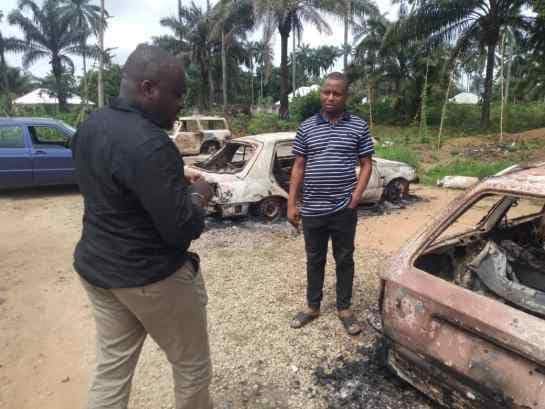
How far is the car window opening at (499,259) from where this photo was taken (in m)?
2.21

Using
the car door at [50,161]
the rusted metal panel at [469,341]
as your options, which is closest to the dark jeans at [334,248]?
the rusted metal panel at [469,341]

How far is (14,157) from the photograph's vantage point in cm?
770

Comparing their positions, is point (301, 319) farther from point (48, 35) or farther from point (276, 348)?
point (48, 35)

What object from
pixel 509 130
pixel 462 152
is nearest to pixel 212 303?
pixel 462 152

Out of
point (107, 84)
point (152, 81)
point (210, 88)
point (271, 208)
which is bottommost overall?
point (271, 208)

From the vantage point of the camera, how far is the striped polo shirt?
2.84 metres

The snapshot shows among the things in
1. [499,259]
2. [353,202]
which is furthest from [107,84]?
[499,259]

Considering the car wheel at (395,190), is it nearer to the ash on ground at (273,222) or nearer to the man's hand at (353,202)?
the ash on ground at (273,222)

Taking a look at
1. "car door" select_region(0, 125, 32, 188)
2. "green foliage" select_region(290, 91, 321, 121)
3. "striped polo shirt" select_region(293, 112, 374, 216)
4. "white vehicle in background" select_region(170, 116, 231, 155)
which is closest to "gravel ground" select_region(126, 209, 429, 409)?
"striped polo shirt" select_region(293, 112, 374, 216)

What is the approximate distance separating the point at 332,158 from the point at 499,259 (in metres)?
1.20

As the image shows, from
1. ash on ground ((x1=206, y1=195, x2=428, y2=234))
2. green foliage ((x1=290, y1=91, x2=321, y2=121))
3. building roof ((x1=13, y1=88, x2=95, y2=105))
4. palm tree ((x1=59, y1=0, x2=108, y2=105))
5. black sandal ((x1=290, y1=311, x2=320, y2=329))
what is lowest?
black sandal ((x1=290, y1=311, x2=320, y2=329))

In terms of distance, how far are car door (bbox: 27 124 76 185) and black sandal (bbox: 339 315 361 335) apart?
22.2 feet

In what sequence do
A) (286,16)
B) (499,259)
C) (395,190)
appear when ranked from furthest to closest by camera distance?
(286,16), (395,190), (499,259)

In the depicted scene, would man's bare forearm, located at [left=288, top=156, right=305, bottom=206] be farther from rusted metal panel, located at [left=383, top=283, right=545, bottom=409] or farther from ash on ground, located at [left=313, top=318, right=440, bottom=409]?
ash on ground, located at [left=313, top=318, right=440, bottom=409]
